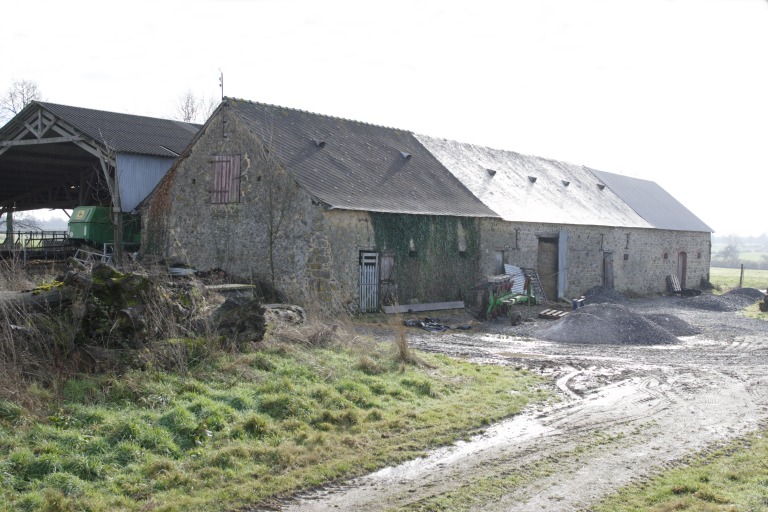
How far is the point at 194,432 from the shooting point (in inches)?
293

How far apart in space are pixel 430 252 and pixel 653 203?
20767mm

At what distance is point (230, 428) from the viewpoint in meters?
7.70

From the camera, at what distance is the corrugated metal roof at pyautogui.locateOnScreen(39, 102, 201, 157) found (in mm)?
23578

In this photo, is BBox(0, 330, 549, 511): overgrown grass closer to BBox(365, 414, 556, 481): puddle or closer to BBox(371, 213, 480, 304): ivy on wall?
BBox(365, 414, 556, 481): puddle

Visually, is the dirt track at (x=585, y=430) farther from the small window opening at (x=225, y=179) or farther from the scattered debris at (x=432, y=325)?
the small window opening at (x=225, y=179)

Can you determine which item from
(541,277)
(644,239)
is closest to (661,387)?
(541,277)

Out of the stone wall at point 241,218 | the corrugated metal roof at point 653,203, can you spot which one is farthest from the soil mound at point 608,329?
the corrugated metal roof at point 653,203

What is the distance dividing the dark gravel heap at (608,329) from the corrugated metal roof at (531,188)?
21.4 feet

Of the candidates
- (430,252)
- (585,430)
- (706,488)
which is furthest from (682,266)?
(706,488)

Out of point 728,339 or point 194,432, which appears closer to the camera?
point 194,432

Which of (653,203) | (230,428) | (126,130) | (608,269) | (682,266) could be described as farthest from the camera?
(653,203)

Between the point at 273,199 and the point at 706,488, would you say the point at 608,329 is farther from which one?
the point at 706,488

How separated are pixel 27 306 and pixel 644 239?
1158 inches

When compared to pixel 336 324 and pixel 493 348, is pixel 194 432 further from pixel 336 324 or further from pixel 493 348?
pixel 493 348
